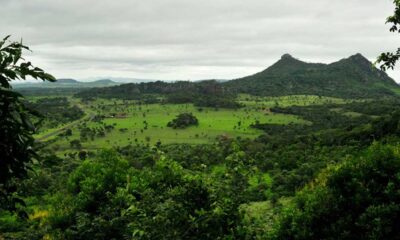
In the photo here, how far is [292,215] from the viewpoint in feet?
53.6

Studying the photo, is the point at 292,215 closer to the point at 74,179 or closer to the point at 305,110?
the point at 74,179

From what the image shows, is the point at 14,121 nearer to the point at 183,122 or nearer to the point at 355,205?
the point at 355,205

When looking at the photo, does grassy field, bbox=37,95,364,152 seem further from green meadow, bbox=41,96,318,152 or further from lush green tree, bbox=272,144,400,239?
lush green tree, bbox=272,144,400,239

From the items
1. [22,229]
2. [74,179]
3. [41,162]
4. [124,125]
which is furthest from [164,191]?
[124,125]

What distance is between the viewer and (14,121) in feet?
16.8

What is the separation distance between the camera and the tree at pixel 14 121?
5.00 metres

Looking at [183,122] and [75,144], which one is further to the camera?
[183,122]

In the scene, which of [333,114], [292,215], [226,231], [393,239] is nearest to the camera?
[226,231]

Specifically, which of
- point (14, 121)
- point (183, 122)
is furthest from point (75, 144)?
point (14, 121)

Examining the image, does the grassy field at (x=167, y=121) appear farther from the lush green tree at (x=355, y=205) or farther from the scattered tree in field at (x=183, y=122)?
the lush green tree at (x=355, y=205)

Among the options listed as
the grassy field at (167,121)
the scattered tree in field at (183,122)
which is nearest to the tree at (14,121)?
the grassy field at (167,121)

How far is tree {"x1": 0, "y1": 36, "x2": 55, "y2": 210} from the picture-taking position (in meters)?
5.00

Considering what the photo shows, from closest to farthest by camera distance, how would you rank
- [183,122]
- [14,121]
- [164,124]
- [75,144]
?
1. [14,121]
2. [75,144]
3. [183,122]
4. [164,124]

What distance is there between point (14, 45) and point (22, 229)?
36470 millimetres
